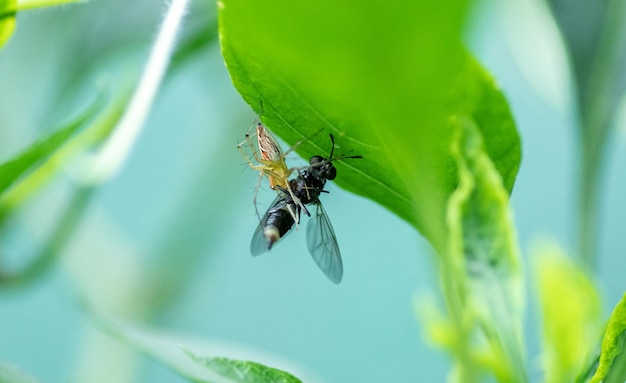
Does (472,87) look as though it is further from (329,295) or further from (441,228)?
(329,295)

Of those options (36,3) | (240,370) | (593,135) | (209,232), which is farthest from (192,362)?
(209,232)

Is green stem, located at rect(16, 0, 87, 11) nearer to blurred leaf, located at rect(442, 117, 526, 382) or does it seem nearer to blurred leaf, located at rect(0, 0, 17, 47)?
blurred leaf, located at rect(0, 0, 17, 47)

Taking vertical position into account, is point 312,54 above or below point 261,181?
below

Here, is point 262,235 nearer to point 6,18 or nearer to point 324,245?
point 324,245

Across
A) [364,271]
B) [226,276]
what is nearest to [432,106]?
[364,271]

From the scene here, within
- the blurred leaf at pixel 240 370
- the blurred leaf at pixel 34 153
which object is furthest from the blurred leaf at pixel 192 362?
the blurred leaf at pixel 34 153
